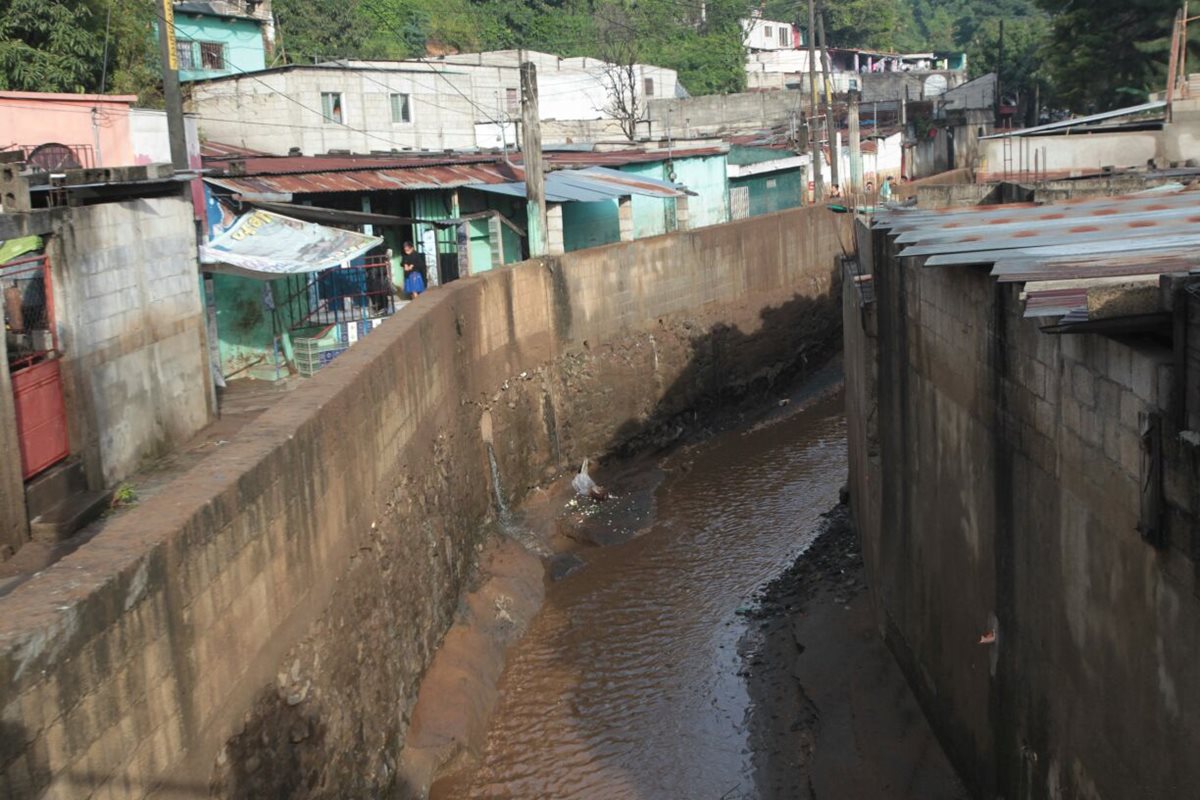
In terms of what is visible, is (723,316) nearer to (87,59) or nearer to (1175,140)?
(1175,140)

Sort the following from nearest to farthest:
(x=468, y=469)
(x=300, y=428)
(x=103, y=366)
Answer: (x=300, y=428), (x=103, y=366), (x=468, y=469)

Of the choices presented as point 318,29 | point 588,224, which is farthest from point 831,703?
point 318,29

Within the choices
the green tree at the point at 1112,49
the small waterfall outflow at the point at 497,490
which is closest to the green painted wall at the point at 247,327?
the small waterfall outflow at the point at 497,490

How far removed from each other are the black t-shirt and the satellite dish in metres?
4.80

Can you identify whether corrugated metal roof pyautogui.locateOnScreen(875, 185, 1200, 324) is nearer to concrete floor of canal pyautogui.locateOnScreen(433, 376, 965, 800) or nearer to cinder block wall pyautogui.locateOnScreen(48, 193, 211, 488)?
concrete floor of canal pyautogui.locateOnScreen(433, 376, 965, 800)

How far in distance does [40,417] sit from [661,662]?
5.98 meters

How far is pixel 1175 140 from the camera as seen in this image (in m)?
18.2

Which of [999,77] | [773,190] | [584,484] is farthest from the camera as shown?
[999,77]

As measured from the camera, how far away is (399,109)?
31344mm

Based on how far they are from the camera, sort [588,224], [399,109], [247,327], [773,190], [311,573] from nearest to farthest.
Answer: [311,573]
[247,327]
[588,224]
[399,109]
[773,190]

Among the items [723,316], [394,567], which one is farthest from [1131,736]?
[723,316]

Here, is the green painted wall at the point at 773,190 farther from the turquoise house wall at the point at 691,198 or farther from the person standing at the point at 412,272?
the person standing at the point at 412,272

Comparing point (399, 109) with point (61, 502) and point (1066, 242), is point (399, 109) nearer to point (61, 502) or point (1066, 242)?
point (61, 502)

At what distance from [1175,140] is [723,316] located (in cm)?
778
